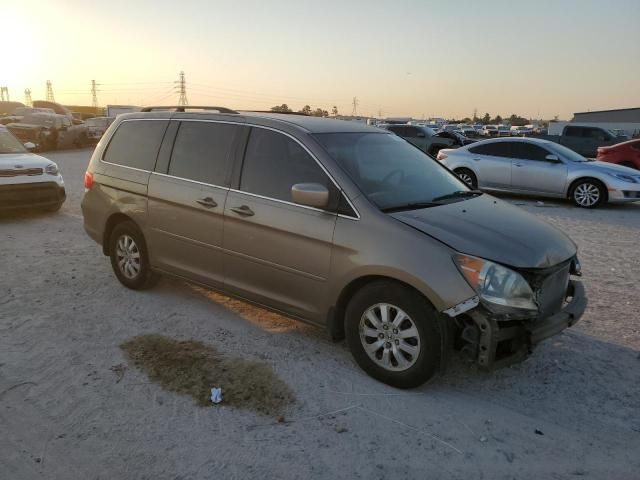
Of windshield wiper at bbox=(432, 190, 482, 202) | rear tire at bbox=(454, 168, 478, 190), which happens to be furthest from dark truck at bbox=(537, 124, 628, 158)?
windshield wiper at bbox=(432, 190, 482, 202)

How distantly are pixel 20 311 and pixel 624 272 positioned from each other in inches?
270

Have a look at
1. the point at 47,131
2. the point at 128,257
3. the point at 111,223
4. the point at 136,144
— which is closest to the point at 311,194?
the point at 136,144

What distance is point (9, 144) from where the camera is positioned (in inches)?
380

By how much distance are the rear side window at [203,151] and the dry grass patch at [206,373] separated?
57.3 inches

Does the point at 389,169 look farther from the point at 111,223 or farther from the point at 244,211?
the point at 111,223

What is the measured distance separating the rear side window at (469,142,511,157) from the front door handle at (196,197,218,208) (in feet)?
32.4

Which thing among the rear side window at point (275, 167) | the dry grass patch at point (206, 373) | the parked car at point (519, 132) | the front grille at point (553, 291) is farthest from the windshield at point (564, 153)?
the parked car at point (519, 132)

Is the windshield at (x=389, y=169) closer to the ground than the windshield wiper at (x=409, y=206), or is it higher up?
higher up

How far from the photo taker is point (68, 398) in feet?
11.5

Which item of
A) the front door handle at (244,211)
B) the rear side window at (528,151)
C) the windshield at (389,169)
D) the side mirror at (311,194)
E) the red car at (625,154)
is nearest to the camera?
the side mirror at (311,194)

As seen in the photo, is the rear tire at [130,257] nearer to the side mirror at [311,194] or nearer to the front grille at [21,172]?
the side mirror at [311,194]

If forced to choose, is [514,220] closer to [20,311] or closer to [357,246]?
[357,246]

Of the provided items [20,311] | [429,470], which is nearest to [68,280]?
[20,311]

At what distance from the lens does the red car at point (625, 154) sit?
15.4 metres
